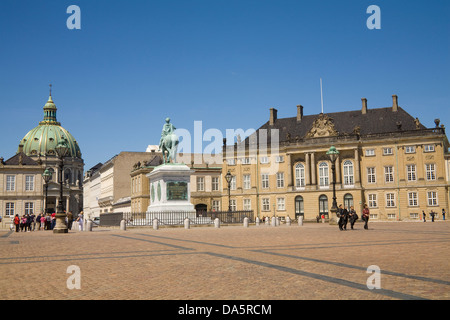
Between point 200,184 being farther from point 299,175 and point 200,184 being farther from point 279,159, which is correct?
point 299,175

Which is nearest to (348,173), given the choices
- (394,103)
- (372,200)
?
(372,200)

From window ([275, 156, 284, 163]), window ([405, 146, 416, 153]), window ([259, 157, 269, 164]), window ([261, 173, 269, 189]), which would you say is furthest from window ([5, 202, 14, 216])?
window ([405, 146, 416, 153])

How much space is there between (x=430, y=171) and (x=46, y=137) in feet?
500

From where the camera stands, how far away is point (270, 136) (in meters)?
75.2

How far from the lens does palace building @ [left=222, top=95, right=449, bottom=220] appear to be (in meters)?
62.8

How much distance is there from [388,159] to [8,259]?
59.3 metres

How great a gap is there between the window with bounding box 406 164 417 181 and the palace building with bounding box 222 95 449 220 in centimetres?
13

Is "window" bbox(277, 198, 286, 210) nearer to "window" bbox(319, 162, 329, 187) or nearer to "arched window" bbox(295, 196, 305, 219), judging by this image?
"arched window" bbox(295, 196, 305, 219)

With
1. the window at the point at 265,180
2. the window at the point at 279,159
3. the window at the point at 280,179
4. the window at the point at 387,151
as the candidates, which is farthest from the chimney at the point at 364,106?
the window at the point at 265,180

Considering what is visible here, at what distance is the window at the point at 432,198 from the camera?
203 feet

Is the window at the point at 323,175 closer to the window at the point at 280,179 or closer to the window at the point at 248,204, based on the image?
the window at the point at 280,179

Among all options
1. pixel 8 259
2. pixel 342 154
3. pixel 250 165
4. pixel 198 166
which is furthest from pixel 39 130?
pixel 8 259

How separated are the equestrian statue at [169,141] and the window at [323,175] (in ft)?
120

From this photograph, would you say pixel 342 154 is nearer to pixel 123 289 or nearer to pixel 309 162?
pixel 309 162
